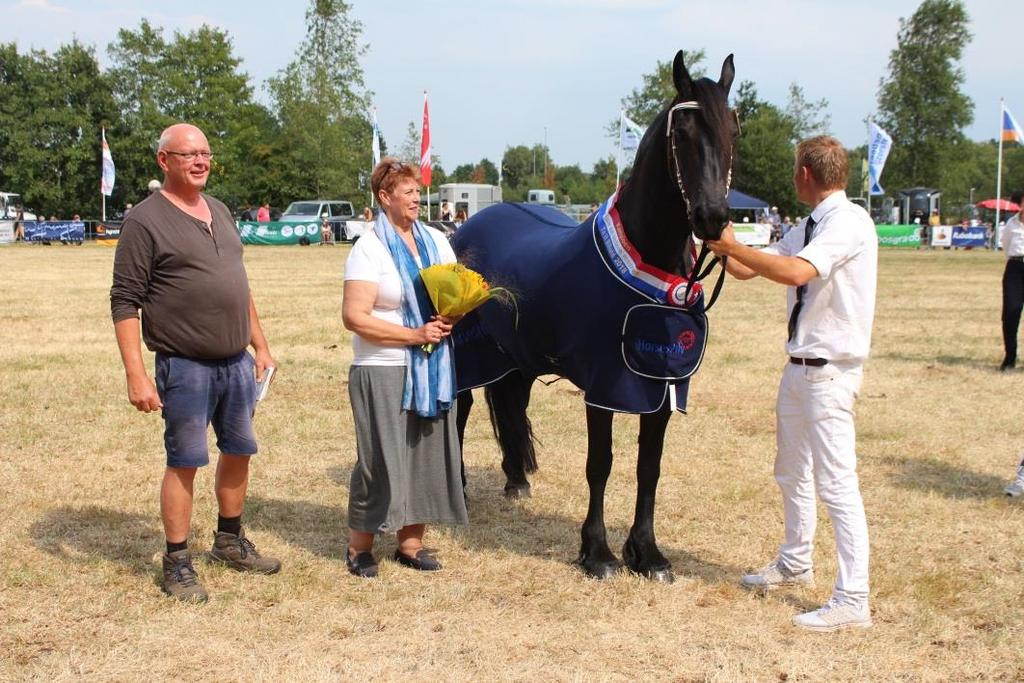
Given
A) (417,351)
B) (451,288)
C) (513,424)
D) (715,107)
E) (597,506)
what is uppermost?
(715,107)

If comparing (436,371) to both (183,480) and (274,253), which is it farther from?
(274,253)

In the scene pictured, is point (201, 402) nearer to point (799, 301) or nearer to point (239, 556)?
point (239, 556)

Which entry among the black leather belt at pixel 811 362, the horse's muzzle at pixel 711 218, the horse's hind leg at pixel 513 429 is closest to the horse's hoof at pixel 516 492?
the horse's hind leg at pixel 513 429

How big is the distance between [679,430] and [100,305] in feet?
36.7

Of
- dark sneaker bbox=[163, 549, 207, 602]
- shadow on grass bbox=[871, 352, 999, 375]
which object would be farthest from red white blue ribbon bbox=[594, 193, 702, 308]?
shadow on grass bbox=[871, 352, 999, 375]

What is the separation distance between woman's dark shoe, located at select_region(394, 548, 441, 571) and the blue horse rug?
114 centimetres

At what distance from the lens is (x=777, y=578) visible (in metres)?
4.58

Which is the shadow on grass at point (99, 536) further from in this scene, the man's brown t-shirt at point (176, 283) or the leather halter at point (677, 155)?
the leather halter at point (677, 155)

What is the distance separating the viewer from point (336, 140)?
2245 inches

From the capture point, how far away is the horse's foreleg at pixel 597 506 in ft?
15.7

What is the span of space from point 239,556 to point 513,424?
204 centimetres

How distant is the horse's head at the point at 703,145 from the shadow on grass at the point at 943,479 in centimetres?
317

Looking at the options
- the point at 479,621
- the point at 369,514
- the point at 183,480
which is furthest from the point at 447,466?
the point at 183,480

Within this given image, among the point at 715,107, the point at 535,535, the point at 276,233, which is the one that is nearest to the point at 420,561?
the point at 535,535
